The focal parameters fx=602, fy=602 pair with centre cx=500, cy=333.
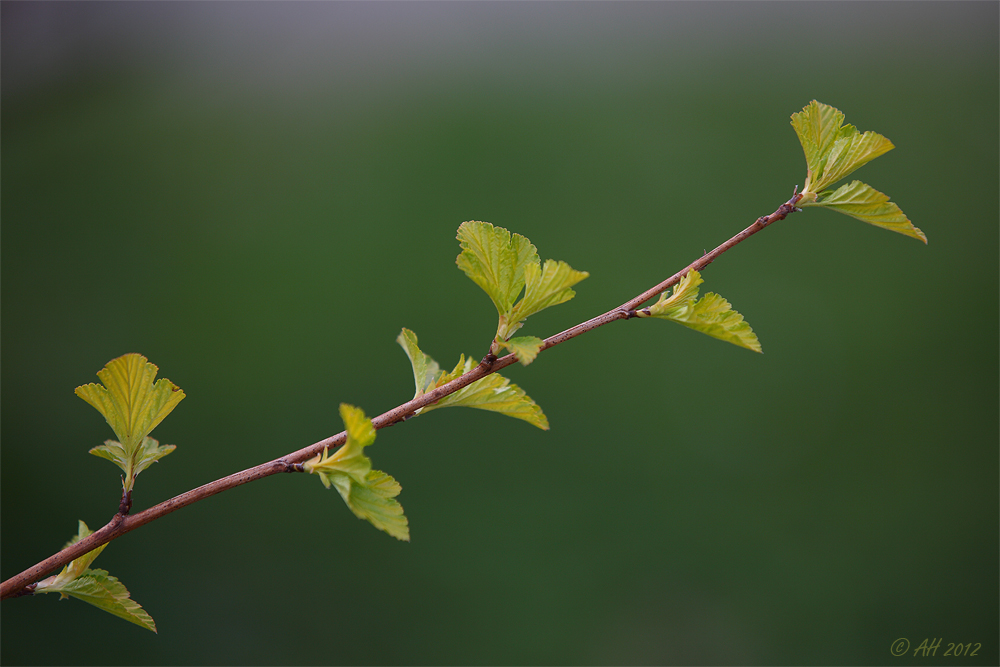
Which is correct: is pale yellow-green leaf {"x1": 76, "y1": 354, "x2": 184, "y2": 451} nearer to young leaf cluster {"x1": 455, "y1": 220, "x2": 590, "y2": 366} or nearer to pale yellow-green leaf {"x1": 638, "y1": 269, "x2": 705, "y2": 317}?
young leaf cluster {"x1": 455, "y1": 220, "x2": 590, "y2": 366}

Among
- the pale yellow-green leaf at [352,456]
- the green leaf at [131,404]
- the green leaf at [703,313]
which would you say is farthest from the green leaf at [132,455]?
the green leaf at [703,313]

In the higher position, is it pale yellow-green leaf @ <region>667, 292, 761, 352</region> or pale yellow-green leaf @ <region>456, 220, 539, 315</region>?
pale yellow-green leaf @ <region>456, 220, 539, 315</region>

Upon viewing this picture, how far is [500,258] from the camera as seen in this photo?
392mm

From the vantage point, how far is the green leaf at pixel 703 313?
0.38m

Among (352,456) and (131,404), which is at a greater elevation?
(131,404)

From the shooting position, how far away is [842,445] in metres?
2.46

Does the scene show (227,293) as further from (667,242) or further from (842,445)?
(842,445)

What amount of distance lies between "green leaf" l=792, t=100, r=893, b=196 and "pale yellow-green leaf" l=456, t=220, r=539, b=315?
20 cm

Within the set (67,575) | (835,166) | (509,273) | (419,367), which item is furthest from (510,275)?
(67,575)

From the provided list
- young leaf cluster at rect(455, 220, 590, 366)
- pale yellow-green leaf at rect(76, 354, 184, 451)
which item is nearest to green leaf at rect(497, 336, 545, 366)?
young leaf cluster at rect(455, 220, 590, 366)

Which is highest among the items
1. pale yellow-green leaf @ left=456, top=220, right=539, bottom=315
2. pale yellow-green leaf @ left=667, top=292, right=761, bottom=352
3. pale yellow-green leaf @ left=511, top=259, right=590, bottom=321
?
pale yellow-green leaf @ left=456, top=220, right=539, bottom=315

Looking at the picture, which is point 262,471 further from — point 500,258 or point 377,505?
point 500,258

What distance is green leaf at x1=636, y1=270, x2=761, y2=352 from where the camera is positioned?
0.38 m

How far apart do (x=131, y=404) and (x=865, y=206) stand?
501 millimetres
